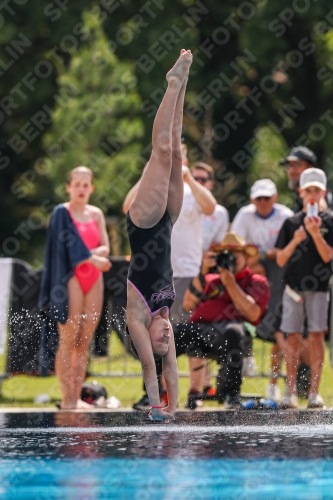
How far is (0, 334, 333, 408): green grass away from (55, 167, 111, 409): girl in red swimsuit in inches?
25.1

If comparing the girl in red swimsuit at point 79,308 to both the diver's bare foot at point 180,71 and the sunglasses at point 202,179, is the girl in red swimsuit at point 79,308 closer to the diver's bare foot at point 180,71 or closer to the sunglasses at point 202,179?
the sunglasses at point 202,179

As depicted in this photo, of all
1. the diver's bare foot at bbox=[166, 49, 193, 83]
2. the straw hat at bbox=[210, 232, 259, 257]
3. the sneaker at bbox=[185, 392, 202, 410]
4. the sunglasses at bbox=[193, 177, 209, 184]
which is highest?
the diver's bare foot at bbox=[166, 49, 193, 83]

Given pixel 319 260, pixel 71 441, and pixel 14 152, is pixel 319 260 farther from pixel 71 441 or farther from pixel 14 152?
pixel 14 152

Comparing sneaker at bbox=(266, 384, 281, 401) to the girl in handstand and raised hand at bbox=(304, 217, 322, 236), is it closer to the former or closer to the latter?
raised hand at bbox=(304, 217, 322, 236)

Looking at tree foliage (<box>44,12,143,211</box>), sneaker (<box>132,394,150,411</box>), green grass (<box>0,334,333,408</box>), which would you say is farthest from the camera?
tree foliage (<box>44,12,143,211</box>)

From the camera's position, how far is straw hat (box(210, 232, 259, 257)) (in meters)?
8.86

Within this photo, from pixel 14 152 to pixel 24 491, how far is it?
1096 inches

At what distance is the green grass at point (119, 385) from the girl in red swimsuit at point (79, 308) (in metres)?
0.64

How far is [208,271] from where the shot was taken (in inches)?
355

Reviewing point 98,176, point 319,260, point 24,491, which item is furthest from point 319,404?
point 98,176

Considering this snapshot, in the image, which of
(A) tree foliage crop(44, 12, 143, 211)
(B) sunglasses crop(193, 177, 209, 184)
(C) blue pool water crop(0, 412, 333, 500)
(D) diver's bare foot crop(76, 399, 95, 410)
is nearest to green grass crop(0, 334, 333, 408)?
(D) diver's bare foot crop(76, 399, 95, 410)

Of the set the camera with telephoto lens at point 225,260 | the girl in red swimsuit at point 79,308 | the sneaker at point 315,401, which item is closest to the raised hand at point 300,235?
the camera with telephoto lens at point 225,260

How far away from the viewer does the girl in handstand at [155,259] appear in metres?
6.44

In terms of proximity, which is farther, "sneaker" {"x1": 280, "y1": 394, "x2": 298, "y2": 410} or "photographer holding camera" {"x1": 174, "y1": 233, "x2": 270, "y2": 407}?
"photographer holding camera" {"x1": 174, "y1": 233, "x2": 270, "y2": 407}
